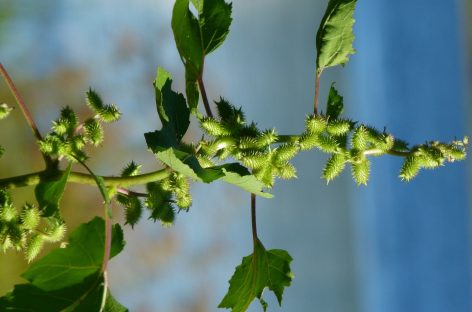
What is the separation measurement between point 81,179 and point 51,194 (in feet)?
0.20

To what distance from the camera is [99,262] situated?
923mm

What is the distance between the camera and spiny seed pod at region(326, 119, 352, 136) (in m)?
0.90

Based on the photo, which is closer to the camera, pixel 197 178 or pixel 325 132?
pixel 197 178

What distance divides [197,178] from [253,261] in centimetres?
31

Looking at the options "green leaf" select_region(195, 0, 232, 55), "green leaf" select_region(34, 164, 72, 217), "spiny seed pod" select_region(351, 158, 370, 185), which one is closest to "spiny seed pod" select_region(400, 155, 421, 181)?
"spiny seed pod" select_region(351, 158, 370, 185)

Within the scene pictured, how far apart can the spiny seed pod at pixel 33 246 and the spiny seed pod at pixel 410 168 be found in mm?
559

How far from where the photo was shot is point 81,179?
0.89 metres

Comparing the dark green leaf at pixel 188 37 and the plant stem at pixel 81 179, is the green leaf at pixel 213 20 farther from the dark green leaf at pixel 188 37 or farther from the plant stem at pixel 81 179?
the plant stem at pixel 81 179

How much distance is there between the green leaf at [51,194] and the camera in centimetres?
83

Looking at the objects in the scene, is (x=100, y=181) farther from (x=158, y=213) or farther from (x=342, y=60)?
(x=342, y=60)

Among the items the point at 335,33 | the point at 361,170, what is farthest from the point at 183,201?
the point at 335,33

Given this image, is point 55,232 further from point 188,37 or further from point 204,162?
point 188,37

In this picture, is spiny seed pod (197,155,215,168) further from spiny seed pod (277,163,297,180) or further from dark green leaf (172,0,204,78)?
dark green leaf (172,0,204,78)

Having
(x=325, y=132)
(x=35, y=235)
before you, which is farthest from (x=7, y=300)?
(x=325, y=132)
